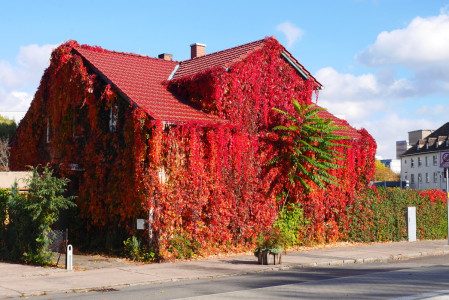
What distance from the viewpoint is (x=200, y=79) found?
2061 cm

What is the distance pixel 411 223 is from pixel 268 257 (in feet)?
42.6

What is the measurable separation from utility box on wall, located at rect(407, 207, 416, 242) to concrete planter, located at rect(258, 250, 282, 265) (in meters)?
12.3

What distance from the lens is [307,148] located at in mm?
20594

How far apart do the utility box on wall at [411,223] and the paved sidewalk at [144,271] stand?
6.09 metres

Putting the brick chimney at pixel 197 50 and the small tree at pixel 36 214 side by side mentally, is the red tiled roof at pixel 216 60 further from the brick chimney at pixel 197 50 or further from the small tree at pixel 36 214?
the small tree at pixel 36 214

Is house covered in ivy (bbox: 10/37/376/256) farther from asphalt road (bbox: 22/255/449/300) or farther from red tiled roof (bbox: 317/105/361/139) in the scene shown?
asphalt road (bbox: 22/255/449/300)

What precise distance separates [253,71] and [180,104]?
328 cm

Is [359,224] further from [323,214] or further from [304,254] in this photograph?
[304,254]

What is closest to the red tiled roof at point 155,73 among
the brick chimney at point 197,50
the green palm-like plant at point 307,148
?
the green palm-like plant at point 307,148

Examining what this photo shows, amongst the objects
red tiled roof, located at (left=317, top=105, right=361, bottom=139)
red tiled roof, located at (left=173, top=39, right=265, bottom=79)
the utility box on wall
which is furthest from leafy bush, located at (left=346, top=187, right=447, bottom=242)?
red tiled roof, located at (left=173, top=39, right=265, bottom=79)

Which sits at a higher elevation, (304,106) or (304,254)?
(304,106)

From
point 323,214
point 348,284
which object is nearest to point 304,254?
point 323,214

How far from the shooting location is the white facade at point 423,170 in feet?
274

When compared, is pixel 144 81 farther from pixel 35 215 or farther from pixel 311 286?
A: pixel 311 286
